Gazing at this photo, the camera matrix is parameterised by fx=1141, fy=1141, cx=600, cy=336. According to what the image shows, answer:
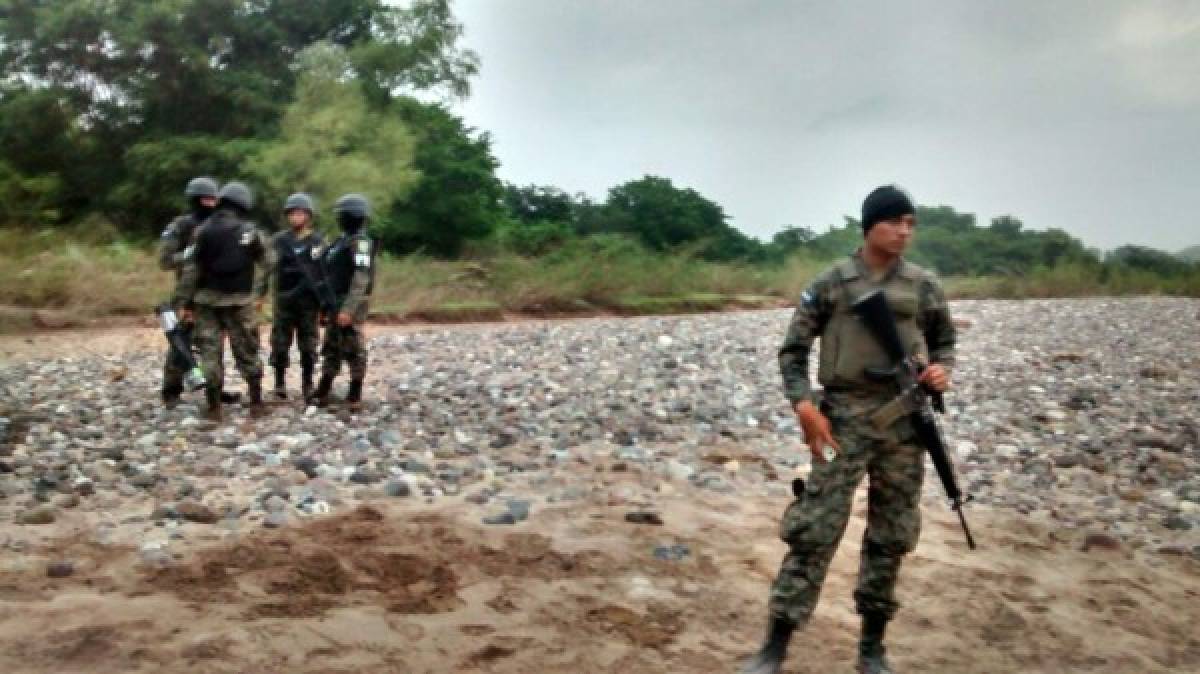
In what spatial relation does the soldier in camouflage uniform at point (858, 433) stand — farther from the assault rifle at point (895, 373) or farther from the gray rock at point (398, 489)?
the gray rock at point (398, 489)

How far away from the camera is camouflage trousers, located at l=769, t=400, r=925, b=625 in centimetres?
426

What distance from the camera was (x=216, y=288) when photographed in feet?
29.4

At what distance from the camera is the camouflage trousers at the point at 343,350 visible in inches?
368

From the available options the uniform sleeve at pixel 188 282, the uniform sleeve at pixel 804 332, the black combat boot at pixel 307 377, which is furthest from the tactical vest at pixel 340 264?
the uniform sleeve at pixel 804 332

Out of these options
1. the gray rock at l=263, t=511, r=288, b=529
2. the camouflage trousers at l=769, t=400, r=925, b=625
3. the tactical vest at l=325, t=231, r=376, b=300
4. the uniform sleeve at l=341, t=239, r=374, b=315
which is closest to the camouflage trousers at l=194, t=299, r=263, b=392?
the tactical vest at l=325, t=231, r=376, b=300

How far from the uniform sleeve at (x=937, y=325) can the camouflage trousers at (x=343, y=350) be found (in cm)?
579

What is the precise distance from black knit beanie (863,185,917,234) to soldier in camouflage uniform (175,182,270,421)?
602 centimetres

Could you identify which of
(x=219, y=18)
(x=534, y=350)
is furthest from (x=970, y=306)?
(x=219, y=18)

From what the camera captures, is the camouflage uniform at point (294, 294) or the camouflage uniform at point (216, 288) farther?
the camouflage uniform at point (294, 294)

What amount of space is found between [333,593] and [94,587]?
41.2 inches

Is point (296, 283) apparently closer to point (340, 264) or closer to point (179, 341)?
point (340, 264)

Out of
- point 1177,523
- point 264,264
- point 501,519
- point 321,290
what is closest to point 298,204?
point 264,264

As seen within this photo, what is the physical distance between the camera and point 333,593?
5.04 metres

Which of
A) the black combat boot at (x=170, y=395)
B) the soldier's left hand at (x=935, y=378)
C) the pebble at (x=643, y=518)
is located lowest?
the pebble at (x=643, y=518)
